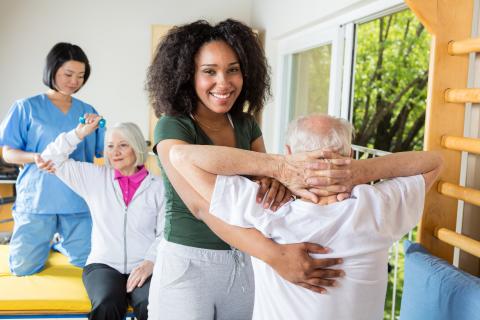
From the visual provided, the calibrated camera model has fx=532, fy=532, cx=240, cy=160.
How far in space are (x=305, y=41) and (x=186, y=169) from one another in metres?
2.64

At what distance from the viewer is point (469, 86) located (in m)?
1.47

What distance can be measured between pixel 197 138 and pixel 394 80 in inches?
137

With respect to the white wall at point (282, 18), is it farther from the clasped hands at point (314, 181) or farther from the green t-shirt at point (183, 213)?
the clasped hands at point (314, 181)

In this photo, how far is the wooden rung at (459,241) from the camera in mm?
1315

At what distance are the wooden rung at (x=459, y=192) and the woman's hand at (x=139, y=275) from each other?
128 cm

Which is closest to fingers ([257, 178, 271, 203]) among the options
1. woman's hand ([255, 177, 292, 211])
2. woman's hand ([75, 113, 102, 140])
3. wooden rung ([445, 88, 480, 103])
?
woman's hand ([255, 177, 292, 211])

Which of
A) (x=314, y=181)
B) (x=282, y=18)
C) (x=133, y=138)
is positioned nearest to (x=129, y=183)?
(x=133, y=138)

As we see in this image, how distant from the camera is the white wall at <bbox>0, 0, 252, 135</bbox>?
4496mm

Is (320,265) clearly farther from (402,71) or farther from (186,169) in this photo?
(402,71)

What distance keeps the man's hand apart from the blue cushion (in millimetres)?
418

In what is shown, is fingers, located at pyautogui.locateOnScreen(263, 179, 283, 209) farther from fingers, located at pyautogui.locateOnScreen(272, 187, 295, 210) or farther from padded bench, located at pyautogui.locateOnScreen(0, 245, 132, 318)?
padded bench, located at pyautogui.locateOnScreen(0, 245, 132, 318)

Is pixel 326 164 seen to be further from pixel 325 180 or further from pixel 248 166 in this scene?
pixel 248 166

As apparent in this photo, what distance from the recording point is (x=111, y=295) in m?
2.14

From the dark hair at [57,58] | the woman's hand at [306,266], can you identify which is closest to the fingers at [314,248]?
the woman's hand at [306,266]
